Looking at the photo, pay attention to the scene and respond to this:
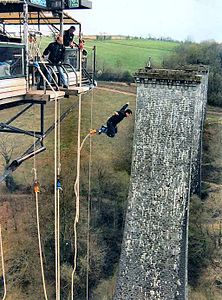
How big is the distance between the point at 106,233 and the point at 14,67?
22.2 ft

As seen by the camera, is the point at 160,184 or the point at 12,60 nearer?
the point at 12,60

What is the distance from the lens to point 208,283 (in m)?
8.23

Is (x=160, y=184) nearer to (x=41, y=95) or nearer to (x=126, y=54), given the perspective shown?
(x=41, y=95)

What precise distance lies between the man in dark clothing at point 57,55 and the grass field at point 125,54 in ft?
30.8

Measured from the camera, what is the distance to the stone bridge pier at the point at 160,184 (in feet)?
20.0

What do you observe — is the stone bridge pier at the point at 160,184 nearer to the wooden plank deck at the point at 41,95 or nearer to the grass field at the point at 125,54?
the wooden plank deck at the point at 41,95

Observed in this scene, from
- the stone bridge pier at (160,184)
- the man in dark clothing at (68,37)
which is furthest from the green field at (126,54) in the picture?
the man in dark clothing at (68,37)

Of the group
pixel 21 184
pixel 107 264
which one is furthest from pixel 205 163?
pixel 21 184

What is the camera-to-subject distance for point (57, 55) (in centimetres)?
331

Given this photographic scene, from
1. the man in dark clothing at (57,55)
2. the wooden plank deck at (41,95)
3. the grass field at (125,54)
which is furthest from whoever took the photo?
the grass field at (125,54)

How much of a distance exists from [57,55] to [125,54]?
10913 millimetres

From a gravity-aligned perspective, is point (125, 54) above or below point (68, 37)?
below

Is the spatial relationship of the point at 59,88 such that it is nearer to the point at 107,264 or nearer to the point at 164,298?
the point at 164,298

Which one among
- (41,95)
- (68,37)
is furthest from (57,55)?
(41,95)
